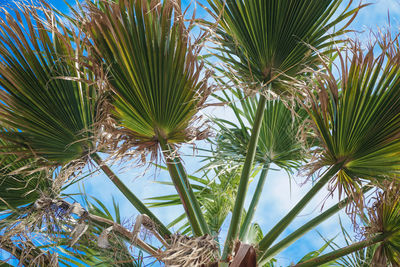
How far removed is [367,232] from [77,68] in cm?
127

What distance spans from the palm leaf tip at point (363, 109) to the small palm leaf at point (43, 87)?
33.6 inches

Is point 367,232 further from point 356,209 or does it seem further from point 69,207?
point 69,207

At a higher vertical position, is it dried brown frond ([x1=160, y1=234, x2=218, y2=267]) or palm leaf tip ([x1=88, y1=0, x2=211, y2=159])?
palm leaf tip ([x1=88, y1=0, x2=211, y2=159])

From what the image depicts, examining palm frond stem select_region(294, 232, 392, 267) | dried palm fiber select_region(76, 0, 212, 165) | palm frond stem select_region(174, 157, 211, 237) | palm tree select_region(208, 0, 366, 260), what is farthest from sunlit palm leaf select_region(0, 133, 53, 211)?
palm frond stem select_region(294, 232, 392, 267)

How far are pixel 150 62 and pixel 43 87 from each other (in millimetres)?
456

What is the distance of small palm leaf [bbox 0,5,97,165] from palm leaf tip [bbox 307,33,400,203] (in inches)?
33.6

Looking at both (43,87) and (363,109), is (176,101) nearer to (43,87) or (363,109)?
(43,87)

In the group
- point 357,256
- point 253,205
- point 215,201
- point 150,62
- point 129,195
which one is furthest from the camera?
point 215,201

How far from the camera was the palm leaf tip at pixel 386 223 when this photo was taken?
1.45m

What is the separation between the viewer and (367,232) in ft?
5.00

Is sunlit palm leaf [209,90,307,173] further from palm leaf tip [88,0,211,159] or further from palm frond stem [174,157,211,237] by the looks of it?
palm leaf tip [88,0,211,159]

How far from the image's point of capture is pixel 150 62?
52.6 inches

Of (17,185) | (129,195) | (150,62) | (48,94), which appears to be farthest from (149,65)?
(17,185)

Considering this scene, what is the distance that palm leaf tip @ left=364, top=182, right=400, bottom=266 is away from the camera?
1.45 meters
